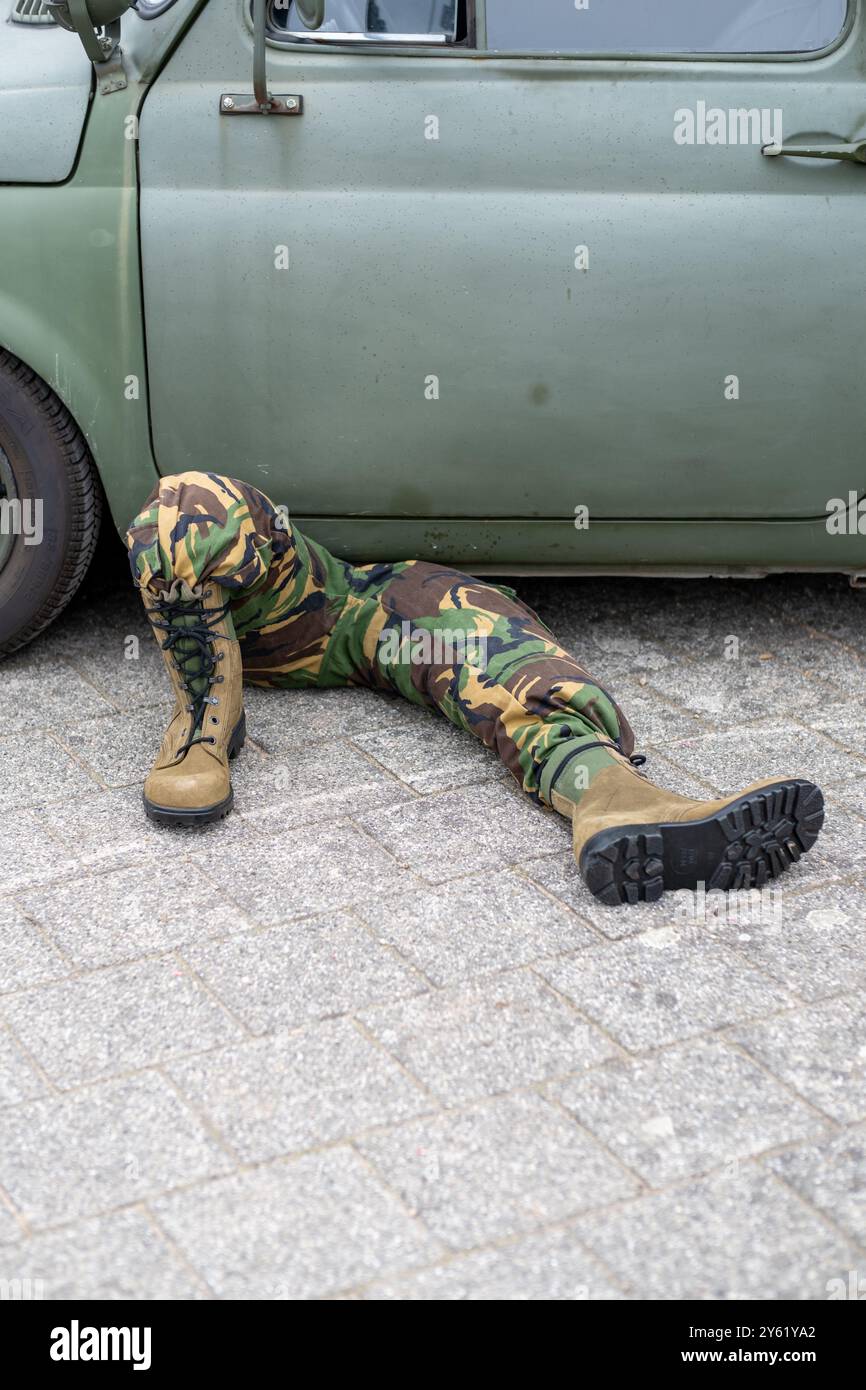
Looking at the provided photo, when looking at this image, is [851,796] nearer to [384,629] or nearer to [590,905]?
[590,905]

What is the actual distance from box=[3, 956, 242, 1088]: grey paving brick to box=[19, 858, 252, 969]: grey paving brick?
0.07m


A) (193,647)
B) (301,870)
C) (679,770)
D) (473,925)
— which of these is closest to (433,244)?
(193,647)

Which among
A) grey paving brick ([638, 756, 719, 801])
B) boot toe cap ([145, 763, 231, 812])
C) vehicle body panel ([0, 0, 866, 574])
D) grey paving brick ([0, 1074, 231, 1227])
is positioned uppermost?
vehicle body panel ([0, 0, 866, 574])

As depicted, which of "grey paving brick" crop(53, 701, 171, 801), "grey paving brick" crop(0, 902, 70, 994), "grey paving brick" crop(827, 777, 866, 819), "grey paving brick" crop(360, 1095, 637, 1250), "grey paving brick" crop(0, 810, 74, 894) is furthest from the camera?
"grey paving brick" crop(53, 701, 171, 801)

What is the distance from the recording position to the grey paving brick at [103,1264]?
2027 millimetres

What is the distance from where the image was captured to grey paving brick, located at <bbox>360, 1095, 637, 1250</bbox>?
2.14 m

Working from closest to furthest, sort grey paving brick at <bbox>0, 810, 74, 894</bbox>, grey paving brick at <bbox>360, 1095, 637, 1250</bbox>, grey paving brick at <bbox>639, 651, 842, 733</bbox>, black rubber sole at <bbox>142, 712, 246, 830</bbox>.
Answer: grey paving brick at <bbox>360, 1095, 637, 1250</bbox>
grey paving brick at <bbox>0, 810, 74, 894</bbox>
black rubber sole at <bbox>142, 712, 246, 830</bbox>
grey paving brick at <bbox>639, 651, 842, 733</bbox>

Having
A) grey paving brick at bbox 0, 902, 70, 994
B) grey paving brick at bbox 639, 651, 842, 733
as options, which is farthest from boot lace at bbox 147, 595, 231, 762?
grey paving brick at bbox 639, 651, 842, 733

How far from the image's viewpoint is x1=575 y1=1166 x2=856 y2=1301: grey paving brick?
2.04 metres

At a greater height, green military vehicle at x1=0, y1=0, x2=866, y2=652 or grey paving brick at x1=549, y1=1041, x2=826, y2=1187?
green military vehicle at x1=0, y1=0, x2=866, y2=652

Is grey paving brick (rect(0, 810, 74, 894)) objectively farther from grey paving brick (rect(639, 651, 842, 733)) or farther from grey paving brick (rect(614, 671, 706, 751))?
grey paving brick (rect(639, 651, 842, 733))

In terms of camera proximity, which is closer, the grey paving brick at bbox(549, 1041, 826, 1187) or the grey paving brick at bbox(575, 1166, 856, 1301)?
the grey paving brick at bbox(575, 1166, 856, 1301)
